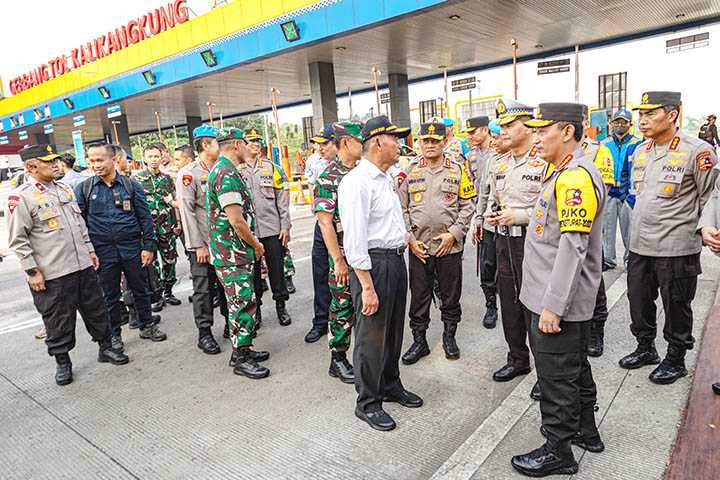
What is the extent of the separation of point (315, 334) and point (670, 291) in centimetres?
279

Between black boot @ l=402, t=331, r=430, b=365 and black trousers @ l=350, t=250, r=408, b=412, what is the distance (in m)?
0.74

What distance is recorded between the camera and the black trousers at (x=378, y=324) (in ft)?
8.86

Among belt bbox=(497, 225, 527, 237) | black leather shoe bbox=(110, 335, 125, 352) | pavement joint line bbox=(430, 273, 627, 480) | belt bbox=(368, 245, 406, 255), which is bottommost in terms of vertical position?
pavement joint line bbox=(430, 273, 627, 480)

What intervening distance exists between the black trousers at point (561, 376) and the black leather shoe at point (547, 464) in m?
0.05

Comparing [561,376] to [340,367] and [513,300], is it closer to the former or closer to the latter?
[513,300]

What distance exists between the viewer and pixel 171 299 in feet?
18.4

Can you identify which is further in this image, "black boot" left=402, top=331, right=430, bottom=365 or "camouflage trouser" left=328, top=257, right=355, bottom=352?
"black boot" left=402, top=331, right=430, bottom=365

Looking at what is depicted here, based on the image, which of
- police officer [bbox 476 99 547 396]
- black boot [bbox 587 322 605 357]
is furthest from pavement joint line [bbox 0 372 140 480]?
black boot [bbox 587 322 605 357]

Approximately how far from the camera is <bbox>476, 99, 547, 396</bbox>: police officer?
320cm

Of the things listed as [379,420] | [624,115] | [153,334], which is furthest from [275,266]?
[624,115]

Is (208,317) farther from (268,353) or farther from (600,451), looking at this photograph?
(600,451)

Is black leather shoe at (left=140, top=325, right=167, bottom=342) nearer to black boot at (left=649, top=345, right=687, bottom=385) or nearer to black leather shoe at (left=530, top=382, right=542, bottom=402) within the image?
black leather shoe at (left=530, top=382, right=542, bottom=402)

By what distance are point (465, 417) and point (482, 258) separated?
1.91 m

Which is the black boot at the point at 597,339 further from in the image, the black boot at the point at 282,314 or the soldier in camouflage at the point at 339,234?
the black boot at the point at 282,314
